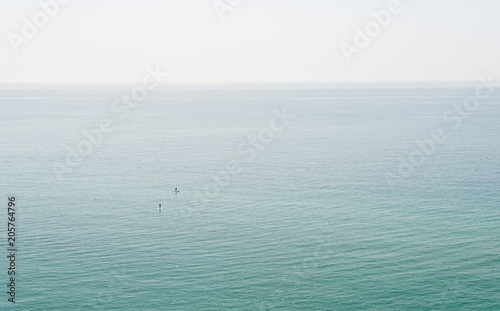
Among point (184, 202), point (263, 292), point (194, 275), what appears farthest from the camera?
point (184, 202)

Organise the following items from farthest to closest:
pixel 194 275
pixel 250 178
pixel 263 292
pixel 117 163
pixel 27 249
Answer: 1. pixel 117 163
2. pixel 250 178
3. pixel 27 249
4. pixel 194 275
5. pixel 263 292

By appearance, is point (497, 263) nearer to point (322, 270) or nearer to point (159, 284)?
point (322, 270)

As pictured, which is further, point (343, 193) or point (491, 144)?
point (491, 144)

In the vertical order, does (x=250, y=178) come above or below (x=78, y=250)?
above

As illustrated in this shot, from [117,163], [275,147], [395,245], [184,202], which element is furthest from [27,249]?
[275,147]

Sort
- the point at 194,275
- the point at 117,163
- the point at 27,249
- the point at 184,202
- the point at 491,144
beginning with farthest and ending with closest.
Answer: the point at 491,144
the point at 117,163
the point at 184,202
the point at 27,249
the point at 194,275

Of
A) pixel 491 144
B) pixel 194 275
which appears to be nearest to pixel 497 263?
pixel 194 275

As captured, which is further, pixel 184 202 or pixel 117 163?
pixel 117 163

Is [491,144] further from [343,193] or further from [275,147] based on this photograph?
[343,193]

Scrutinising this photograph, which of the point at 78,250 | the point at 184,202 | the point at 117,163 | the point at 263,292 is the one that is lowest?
the point at 263,292
